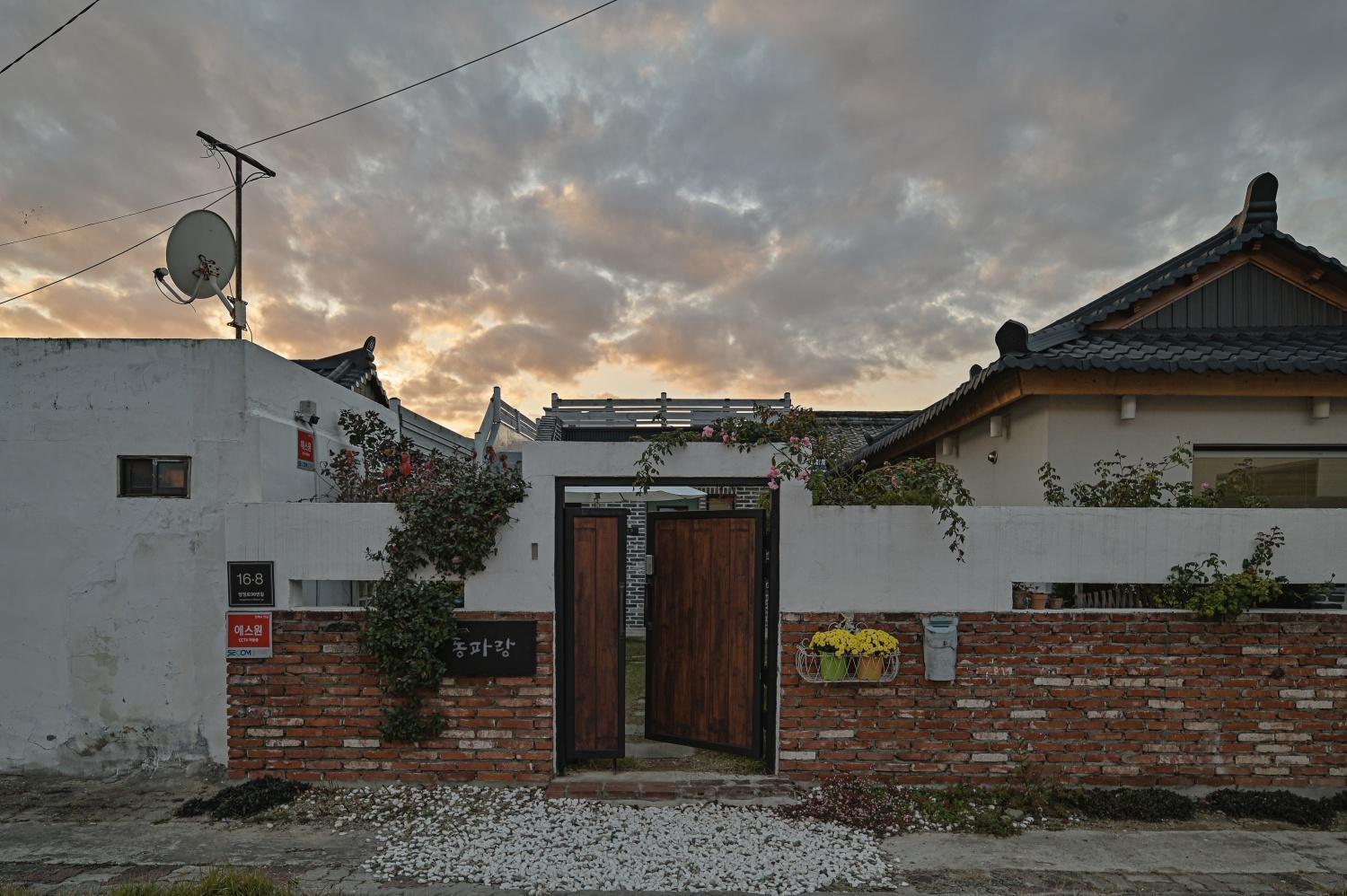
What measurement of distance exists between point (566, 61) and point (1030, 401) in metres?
5.44

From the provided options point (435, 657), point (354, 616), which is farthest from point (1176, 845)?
point (354, 616)

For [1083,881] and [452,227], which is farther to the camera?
[452,227]

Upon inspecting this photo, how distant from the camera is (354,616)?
14.4ft

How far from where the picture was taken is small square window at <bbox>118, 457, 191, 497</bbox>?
4434 mm

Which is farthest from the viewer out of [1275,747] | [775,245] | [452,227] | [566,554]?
[775,245]

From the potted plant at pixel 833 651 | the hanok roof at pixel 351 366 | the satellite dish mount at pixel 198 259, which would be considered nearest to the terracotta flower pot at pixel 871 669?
the potted plant at pixel 833 651

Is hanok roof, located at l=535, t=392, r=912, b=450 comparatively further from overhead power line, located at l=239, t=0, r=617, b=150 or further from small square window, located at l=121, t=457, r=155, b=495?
small square window, located at l=121, t=457, r=155, b=495

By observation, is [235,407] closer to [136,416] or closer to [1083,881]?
[136,416]

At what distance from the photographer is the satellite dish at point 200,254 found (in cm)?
491

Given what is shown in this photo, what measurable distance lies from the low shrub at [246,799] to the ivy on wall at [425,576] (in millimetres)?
706

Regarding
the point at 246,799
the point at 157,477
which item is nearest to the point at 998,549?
the point at 246,799

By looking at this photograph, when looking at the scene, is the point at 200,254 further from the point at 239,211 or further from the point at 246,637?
the point at 246,637

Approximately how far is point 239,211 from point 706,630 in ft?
17.3

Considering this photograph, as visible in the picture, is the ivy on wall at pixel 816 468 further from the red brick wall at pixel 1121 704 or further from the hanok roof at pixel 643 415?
the hanok roof at pixel 643 415
